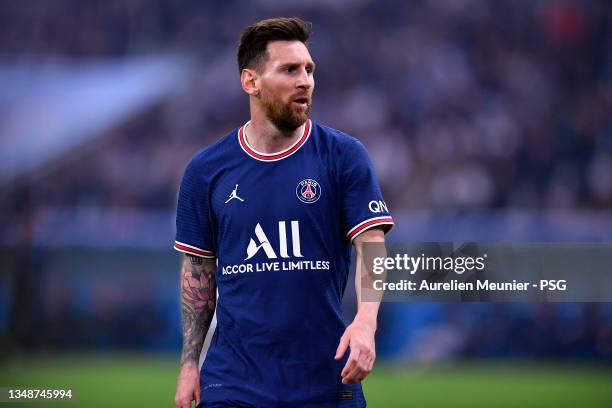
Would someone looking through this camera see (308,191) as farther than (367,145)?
No

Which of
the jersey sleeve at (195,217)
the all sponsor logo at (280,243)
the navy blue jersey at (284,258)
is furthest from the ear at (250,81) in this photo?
the all sponsor logo at (280,243)

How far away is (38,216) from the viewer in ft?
42.9

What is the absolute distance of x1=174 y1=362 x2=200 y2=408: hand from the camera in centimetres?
387

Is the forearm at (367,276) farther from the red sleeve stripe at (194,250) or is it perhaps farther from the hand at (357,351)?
the red sleeve stripe at (194,250)

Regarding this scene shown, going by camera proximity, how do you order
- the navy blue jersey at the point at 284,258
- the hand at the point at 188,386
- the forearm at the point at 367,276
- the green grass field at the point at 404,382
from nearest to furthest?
1. the forearm at the point at 367,276
2. the navy blue jersey at the point at 284,258
3. the hand at the point at 188,386
4. the green grass field at the point at 404,382

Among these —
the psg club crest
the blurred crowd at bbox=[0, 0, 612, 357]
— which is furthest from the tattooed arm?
the blurred crowd at bbox=[0, 0, 612, 357]

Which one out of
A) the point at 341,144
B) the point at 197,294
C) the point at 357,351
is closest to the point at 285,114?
the point at 341,144

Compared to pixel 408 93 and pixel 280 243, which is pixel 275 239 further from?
pixel 408 93

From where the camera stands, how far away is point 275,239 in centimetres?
386

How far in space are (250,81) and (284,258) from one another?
803 mm

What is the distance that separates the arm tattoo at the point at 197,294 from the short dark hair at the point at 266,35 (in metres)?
0.86

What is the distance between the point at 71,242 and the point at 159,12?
20.3 feet

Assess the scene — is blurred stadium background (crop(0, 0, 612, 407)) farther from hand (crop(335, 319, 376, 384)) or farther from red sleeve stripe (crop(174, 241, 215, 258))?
hand (crop(335, 319, 376, 384))

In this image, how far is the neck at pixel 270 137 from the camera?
404 cm
